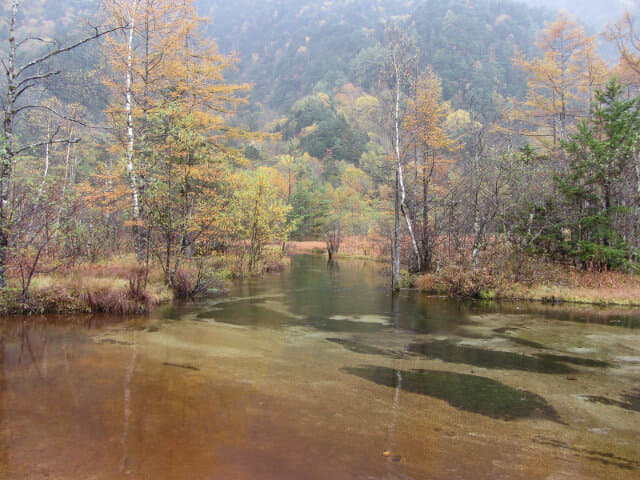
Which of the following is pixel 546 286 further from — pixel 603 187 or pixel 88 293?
A: pixel 88 293

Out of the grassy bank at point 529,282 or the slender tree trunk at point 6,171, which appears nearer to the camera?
the slender tree trunk at point 6,171

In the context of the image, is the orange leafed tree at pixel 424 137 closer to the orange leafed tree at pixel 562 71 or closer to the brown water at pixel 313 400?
the orange leafed tree at pixel 562 71

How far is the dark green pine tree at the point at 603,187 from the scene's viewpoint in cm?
1470

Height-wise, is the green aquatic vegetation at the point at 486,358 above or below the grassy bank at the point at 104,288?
below

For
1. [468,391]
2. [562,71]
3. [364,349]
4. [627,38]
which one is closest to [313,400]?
[468,391]

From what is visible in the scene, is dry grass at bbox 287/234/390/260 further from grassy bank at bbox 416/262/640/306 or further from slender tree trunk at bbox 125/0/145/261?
slender tree trunk at bbox 125/0/145/261

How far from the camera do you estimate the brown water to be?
3.69 metres

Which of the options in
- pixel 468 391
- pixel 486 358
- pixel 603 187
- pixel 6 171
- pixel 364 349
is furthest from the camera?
pixel 603 187

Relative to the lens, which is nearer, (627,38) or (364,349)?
(364,349)

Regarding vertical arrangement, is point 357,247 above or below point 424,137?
below

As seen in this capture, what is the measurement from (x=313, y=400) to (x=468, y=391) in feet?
7.14

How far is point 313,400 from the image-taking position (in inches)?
203

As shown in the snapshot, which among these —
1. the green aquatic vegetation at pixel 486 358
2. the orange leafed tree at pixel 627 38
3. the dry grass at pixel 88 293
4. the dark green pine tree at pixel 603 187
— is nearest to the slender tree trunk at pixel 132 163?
the dry grass at pixel 88 293

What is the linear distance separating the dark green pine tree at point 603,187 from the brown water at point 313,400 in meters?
5.98
